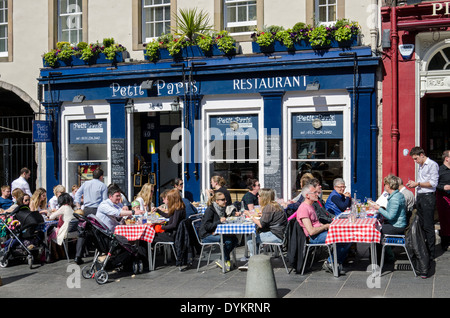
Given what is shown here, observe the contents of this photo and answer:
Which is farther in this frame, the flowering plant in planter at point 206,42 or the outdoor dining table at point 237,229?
the flowering plant in planter at point 206,42

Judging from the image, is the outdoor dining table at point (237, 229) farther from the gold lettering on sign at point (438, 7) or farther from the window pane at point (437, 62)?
the gold lettering on sign at point (438, 7)

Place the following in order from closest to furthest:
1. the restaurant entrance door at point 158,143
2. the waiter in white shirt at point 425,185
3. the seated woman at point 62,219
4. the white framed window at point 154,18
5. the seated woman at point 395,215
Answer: the seated woman at point 395,215, the waiter in white shirt at point 425,185, the seated woman at point 62,219, the white framed window at point 154,18, the restaurant entrance door at point 158,143

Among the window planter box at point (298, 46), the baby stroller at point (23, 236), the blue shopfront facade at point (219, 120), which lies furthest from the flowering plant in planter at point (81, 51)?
the baby stroller at point (23, 236)

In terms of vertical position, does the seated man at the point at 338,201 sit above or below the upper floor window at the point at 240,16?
below

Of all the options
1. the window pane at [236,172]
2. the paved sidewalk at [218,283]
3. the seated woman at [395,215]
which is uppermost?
the window pane at [236,172]

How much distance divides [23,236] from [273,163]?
6.01 metres

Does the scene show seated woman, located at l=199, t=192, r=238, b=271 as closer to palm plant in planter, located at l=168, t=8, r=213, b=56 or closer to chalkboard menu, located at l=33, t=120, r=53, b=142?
palm plant in planter, located at l=168, t=8, r=213, b=56

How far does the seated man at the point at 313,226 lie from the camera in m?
9.84

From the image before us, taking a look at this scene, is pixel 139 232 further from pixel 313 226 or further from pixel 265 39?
pixel 265 39

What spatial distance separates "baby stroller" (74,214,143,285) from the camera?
9953 mm

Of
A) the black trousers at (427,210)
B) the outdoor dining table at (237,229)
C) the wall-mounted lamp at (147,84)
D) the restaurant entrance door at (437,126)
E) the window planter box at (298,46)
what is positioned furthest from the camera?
the wall-mounted lamp at (147,84)

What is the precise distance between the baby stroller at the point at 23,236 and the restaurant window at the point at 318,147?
6048mm

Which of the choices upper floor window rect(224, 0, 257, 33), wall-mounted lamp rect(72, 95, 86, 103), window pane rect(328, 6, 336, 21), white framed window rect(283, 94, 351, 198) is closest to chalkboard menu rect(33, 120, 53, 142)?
wall-mounted lamp rect(72, 95, 86, 103)
